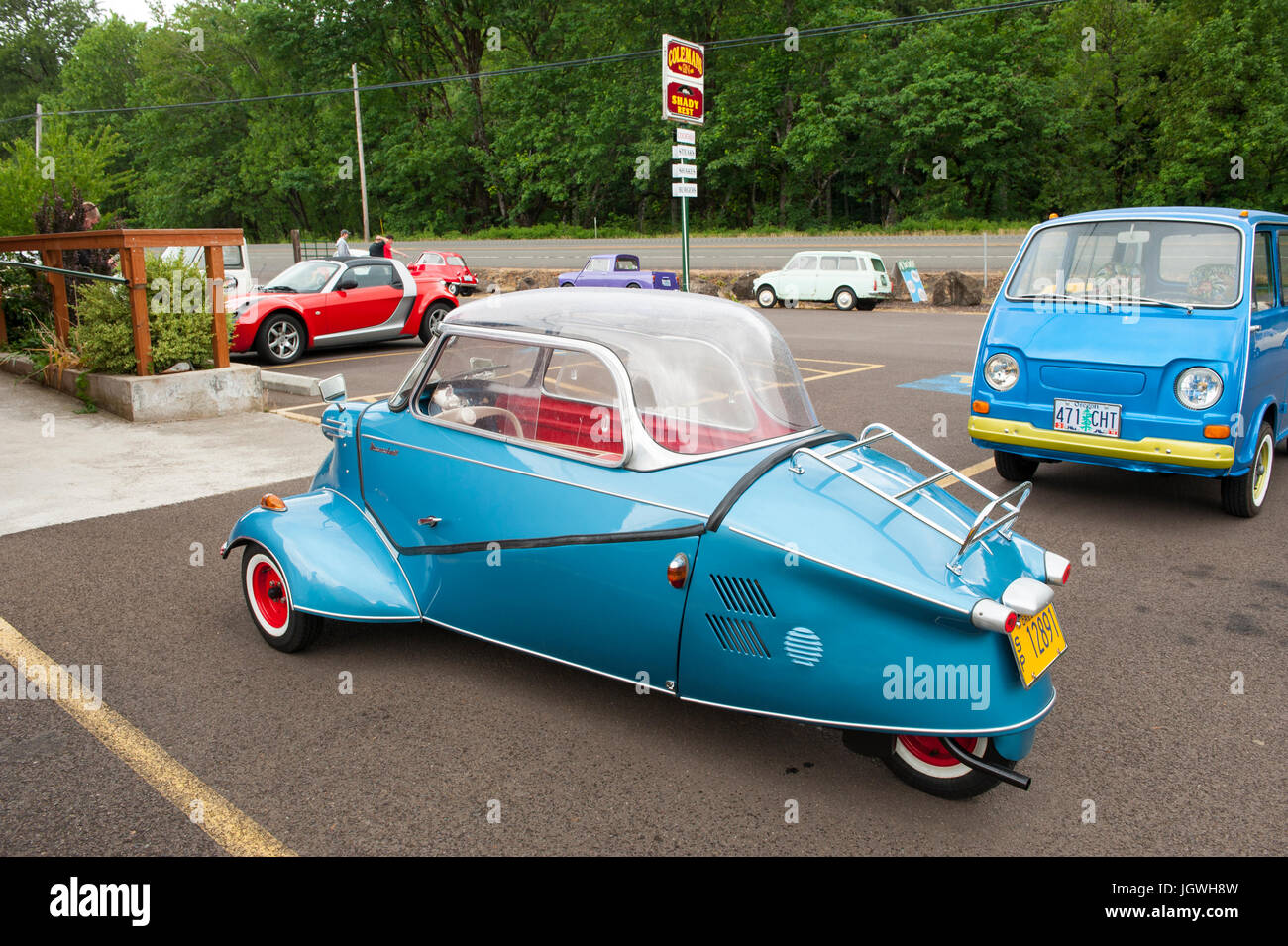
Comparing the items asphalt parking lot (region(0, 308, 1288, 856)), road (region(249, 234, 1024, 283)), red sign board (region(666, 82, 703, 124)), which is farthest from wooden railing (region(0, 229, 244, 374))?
road (region(249, 234, 1024, 283))

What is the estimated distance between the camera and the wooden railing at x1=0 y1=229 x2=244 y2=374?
30.3ft

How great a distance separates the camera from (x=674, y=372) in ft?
12.1

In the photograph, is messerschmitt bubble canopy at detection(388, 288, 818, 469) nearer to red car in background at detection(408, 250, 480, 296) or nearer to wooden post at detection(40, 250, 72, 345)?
wooden post at detection(40, 250, 72, 345)

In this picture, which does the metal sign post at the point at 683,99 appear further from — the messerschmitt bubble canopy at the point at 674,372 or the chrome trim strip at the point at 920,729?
the chrome trim strip at the point at 920,729

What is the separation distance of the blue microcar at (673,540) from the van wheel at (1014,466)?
3.58m

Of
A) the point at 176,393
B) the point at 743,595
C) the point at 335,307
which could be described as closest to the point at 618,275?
the point at 335,307

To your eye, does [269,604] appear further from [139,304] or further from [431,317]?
[431,317]

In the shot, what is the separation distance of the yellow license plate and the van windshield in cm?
395

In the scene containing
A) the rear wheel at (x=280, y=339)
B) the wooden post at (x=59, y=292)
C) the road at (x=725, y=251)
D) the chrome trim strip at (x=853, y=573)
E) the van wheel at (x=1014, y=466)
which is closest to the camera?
the chrome trim strip at (x=853, y=573)

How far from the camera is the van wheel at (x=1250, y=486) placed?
20.5ft

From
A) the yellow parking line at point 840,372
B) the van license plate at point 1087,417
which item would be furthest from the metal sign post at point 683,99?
the van license plate at point 1087,417

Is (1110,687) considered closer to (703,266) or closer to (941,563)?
(941,563)
